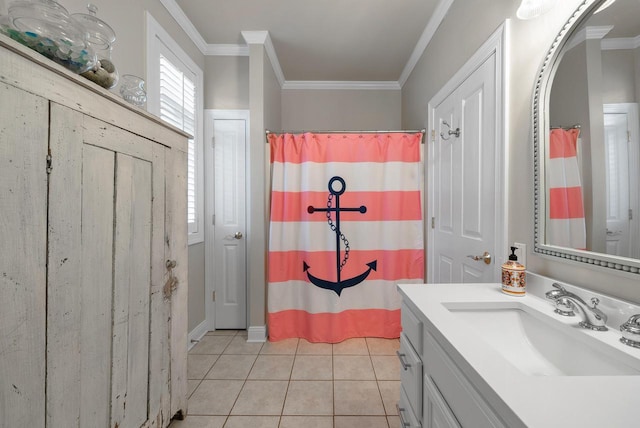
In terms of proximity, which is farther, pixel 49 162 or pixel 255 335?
pixel 255 335

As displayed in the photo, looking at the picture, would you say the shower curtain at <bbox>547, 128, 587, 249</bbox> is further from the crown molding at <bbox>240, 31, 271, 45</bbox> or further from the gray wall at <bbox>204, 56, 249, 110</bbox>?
the gray wall at <bbox>204, 56, 249, 110</bbox>

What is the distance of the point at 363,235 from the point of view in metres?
2.18

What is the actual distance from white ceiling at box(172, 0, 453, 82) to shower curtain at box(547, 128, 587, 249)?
4.69 feet

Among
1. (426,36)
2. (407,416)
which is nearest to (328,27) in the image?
(426,36)

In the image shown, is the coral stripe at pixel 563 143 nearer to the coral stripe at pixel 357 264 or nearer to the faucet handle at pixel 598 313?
the faucet handle at pixel 598 313

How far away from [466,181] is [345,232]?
0.98 m

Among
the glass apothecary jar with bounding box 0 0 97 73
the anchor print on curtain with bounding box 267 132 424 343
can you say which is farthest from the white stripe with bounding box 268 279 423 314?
the glass apothecary jar with bounding box 0 0 97 73

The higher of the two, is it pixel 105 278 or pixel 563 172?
pixel 563 172

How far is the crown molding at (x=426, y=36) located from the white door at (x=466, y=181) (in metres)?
0.60

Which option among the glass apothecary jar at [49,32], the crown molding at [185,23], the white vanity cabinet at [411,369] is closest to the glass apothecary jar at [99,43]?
the glass apothecary jar at [49,32]

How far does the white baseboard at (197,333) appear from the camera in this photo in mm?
2161

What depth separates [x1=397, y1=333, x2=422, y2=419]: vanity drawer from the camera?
0.88m

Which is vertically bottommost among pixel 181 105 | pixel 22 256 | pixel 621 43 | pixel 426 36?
pixel 22 256

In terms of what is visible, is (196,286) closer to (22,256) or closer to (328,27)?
(22,256)
